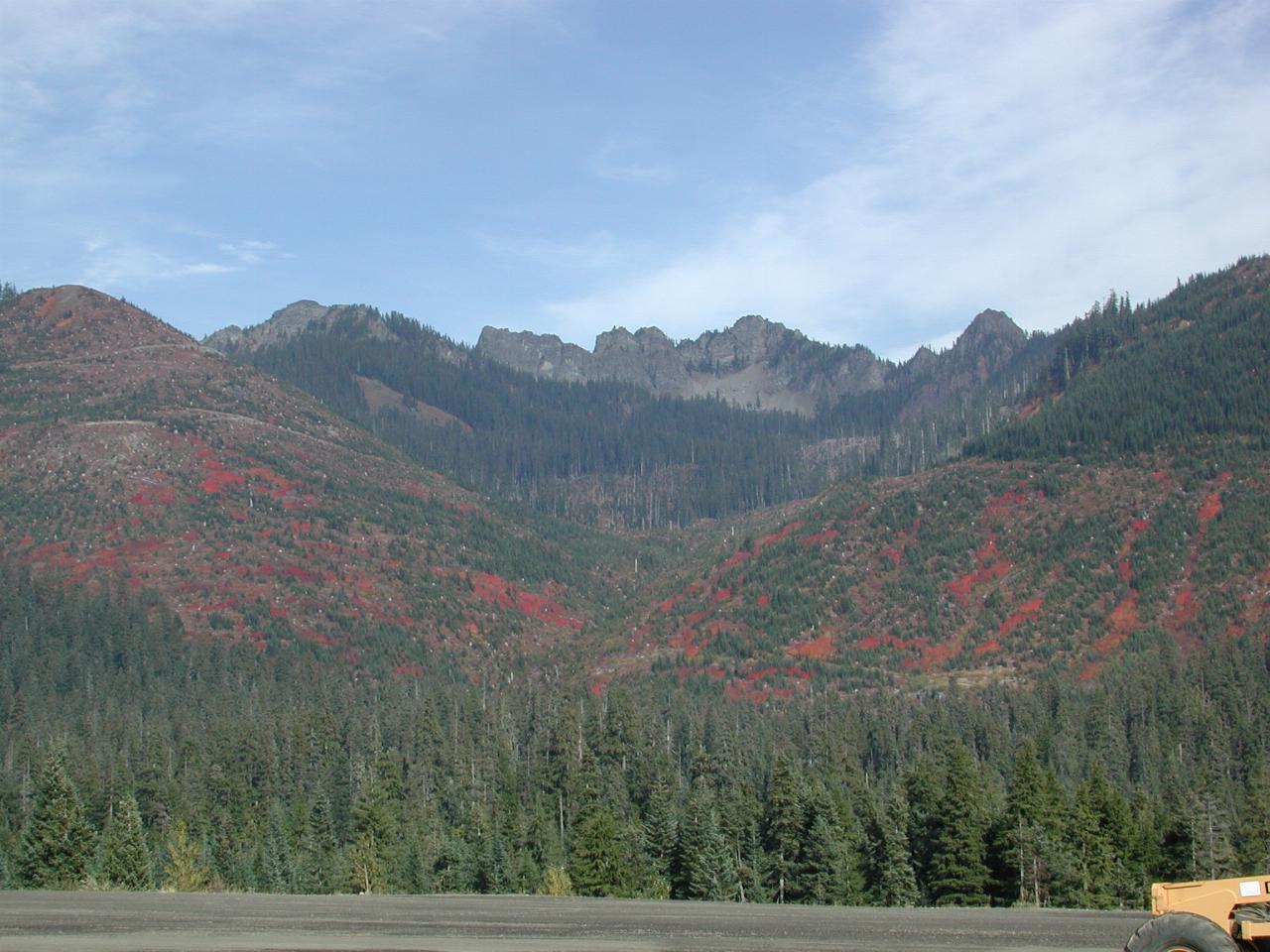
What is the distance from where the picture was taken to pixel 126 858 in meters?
63.7

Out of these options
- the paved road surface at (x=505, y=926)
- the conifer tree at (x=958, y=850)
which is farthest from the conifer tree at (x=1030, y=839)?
the paved road surface at (x=505, y=926)

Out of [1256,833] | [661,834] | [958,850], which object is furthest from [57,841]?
[1256,833]

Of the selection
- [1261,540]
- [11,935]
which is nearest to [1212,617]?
[1261,540]

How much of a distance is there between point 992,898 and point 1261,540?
14072 centimetres

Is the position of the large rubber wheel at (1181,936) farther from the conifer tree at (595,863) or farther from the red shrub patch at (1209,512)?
the red shrub patch at (1209,512)

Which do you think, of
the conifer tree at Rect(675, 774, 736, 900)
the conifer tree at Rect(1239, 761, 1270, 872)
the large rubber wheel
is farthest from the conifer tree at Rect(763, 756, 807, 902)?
the large rubber wheel

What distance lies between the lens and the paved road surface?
24.8m

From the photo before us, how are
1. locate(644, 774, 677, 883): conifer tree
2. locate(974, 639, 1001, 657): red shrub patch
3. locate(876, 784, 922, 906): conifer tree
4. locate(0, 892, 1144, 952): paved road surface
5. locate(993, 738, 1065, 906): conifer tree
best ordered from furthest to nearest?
locate(974, 639, 1001, 657): red shrub patch
locate(644, 774, 677, 883): conifer tree
locate(876, 784, 922, 906): conifer tree
locate(993, 738, 1065, 906): conifer tree
locate(0, 892, 1144, 952): paved road surface

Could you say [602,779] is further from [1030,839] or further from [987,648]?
[987,648]

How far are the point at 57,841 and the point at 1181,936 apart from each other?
5756cm

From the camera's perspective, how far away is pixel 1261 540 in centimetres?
18588

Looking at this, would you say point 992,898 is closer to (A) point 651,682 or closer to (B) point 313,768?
(B) point 313,768

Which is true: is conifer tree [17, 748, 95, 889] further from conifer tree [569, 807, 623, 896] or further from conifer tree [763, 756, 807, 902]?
conifer tree [763, 756, 807, 902]

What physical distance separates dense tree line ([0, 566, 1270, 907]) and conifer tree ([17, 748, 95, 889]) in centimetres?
17
